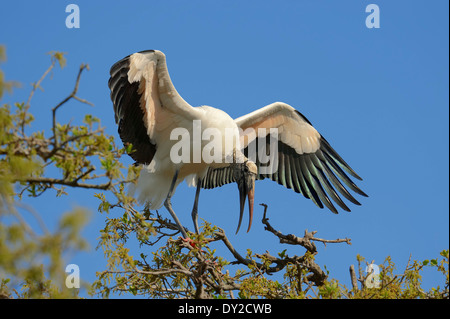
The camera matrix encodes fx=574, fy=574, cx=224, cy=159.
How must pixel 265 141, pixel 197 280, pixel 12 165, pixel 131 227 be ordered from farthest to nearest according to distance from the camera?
pixel 265 141 → pixel 131 227 → pixel 197 280 → pixel 12 165

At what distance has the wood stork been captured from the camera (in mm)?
6266

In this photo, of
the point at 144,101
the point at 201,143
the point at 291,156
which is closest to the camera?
the point at 144,101

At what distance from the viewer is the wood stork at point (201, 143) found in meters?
6.27

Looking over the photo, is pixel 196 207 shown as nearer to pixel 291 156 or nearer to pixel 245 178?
pixel 245 178

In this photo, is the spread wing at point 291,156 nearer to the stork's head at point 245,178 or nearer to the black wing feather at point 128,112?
the stork's head at point 245,178

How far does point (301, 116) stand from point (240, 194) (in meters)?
1.48

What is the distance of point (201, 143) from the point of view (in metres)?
6.72

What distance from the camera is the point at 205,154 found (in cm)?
672

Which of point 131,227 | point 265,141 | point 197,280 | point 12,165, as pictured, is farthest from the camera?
point 265,141
